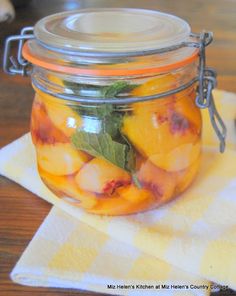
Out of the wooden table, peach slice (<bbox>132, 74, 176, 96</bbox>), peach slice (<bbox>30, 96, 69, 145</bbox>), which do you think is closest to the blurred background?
the wooden table

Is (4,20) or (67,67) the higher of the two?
(67,67)

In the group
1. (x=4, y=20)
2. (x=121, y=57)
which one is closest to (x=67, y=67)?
(x=121, y=57)

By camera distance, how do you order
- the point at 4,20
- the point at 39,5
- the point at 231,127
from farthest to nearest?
the point at 39,5
the point at 4,20
the point at 231,127

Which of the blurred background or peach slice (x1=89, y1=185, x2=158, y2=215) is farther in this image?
the blurred background

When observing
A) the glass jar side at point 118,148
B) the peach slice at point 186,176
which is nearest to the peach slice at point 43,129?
the glass jar side at point 118,148

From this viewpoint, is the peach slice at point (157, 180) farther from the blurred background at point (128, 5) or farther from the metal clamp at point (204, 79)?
the blurred background at point (128, 5)

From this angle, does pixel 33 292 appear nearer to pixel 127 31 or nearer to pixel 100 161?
pixel 100 161

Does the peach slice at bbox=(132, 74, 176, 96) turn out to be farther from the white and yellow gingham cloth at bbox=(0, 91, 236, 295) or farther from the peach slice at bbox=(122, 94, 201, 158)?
the white and yellow gingham cloth at bbox=(0, 91, 236, 295)
